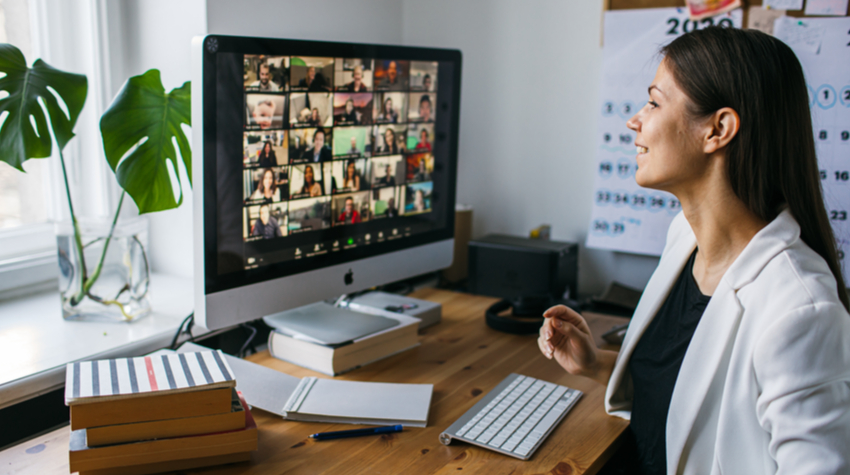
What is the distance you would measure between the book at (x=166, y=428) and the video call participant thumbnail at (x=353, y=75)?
0.65 metres

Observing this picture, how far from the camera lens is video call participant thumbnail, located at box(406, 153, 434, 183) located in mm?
1442

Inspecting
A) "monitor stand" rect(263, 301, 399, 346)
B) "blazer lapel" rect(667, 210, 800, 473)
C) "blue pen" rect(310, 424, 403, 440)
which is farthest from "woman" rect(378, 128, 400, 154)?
"blazer lapel" rect(667, 210, 800, 473)

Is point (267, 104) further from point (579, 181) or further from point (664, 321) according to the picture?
point (579, 181)

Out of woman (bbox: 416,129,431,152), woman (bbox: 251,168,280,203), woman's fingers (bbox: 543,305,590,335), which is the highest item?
woman (bbox: 416,129,431,152)

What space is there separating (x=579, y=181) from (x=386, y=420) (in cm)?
111

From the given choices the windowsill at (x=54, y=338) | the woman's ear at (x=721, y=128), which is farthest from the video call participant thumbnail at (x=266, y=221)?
the woman's ear at (x=721, y=128)

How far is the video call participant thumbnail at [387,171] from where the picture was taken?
4.44 feet

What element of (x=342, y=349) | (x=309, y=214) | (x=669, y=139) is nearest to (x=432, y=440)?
(x=342, y=349)

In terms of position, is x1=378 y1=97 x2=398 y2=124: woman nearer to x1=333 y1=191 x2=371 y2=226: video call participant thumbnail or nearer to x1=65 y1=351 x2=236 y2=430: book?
x1=333 y1=191 x2=371 y2=226: video call participant thumbnail

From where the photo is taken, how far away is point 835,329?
809mm

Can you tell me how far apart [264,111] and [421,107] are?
43cm

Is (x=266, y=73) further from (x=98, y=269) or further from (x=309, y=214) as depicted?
(x=98, y=269)

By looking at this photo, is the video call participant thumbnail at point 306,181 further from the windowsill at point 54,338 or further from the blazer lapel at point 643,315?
the blazer lapel at point 643,315

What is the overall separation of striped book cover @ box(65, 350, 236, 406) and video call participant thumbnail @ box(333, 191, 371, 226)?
0.41 m
